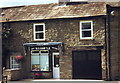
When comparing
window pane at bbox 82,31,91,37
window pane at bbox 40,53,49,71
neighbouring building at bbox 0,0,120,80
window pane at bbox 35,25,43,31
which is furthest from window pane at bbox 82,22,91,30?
window pane at bbox 40,53,49,71

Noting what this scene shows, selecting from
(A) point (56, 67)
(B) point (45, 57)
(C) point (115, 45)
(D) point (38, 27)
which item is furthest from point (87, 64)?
(D) point (38, 27)

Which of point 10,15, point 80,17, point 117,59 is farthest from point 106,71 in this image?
point 10,15

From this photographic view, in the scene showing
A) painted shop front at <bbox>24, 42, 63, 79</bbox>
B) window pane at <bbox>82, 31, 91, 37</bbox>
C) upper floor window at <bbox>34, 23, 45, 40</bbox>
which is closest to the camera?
window pane at <bbox>82, 31, 91, 37</bbox>

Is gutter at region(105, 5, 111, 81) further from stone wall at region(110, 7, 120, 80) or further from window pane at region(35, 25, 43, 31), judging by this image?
window pane at region(35, 25, 43, 31)

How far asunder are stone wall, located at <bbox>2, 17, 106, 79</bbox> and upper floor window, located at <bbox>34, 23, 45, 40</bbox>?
361mm

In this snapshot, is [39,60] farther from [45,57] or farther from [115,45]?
[115,45]

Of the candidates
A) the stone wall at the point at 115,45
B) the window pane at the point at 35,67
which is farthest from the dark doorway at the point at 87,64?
the window pane at the point at 35,67

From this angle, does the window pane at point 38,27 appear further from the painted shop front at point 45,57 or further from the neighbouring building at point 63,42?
the painted shop front at point 45,57

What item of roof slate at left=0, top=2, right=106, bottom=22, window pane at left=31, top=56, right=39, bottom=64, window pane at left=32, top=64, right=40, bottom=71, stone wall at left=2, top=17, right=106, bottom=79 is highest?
roof slate at left=0, top=2, right=106, bottom=22

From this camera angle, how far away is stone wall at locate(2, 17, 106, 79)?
2262 centimetres

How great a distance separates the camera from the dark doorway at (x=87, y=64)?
22562mm

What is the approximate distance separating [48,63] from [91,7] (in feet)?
20.1

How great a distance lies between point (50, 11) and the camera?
25203 mm

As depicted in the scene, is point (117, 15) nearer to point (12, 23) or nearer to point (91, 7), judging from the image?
point (91, 7)
